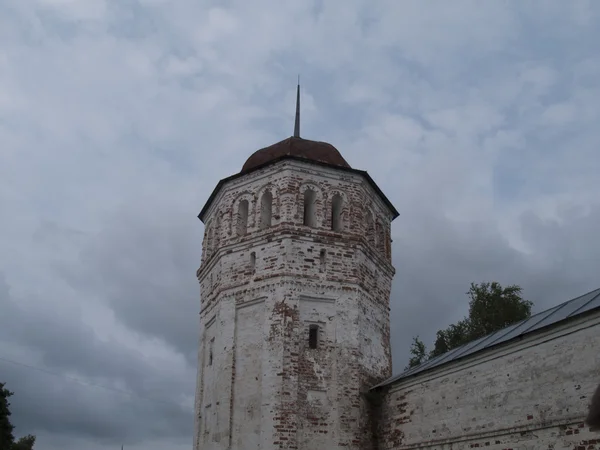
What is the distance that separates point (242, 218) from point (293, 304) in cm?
314

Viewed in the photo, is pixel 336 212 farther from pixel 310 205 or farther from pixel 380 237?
pixel 380 237

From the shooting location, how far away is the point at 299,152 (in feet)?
52.1

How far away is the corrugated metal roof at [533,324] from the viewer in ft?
31.2

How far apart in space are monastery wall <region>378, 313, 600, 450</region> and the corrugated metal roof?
0.15 metres

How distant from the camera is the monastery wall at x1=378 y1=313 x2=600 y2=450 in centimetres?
867

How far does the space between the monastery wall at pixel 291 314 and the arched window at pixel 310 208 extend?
8 centimetres

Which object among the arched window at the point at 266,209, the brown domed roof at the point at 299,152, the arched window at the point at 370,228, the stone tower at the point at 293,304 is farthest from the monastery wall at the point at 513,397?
the brown domed roof at the point at 299,152

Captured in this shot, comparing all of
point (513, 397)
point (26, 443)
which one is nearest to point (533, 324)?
point (513, 397)

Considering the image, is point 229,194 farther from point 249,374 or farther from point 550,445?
point 550,445

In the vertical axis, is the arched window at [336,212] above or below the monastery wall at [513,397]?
above

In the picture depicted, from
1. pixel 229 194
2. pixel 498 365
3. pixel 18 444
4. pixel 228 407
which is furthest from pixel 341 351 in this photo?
pixel 18 444

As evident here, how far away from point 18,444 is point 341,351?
3310 centimetres

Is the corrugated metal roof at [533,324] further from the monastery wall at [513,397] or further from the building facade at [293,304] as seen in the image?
the building facade at [293,304]

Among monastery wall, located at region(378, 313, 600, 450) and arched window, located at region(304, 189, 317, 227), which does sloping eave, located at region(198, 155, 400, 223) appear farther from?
monastery wall, located at region(378, 313, 600, 450)
